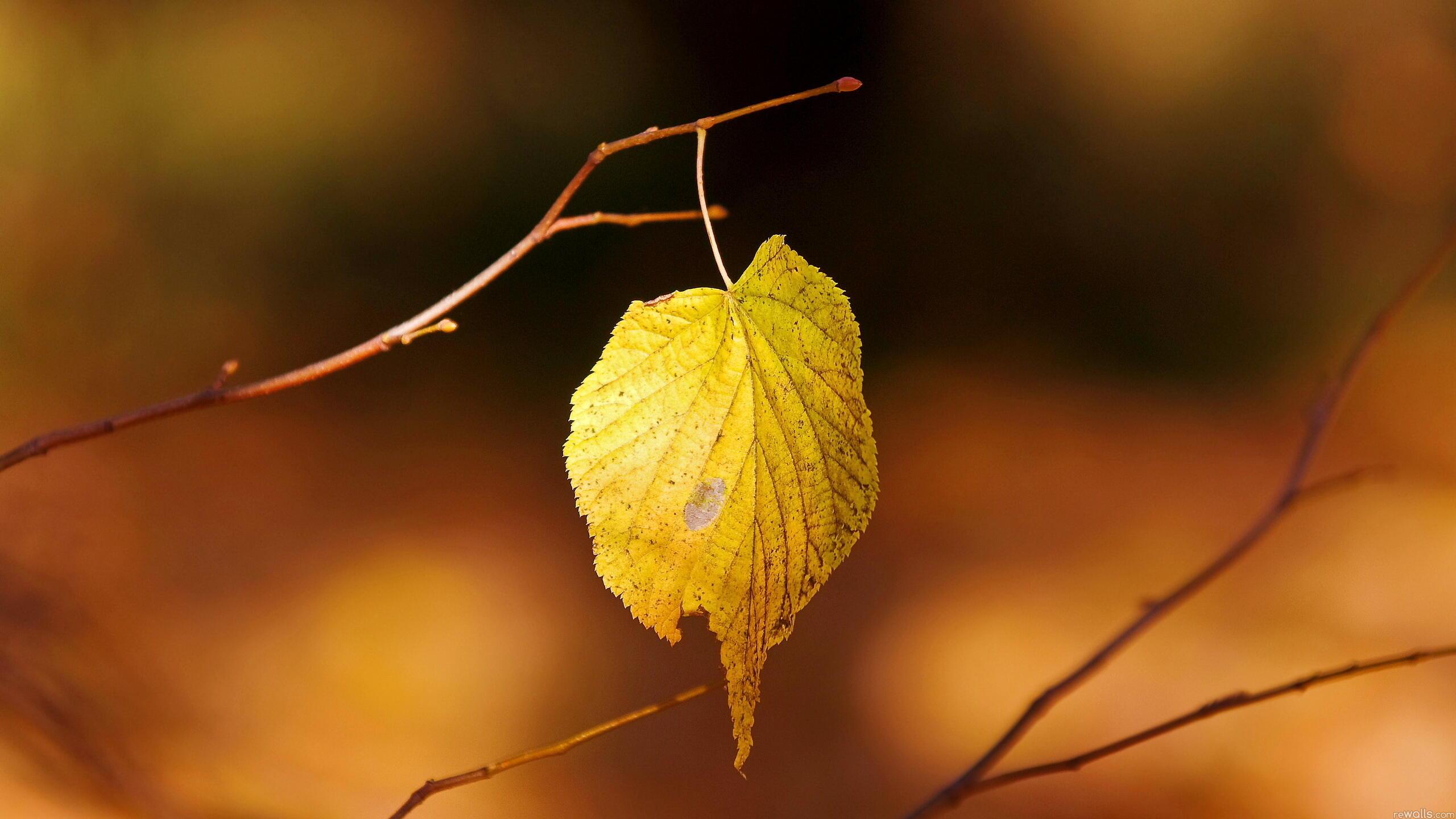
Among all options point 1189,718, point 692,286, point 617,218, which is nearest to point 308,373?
point 617,218

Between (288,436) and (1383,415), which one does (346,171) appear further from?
(1383,415)

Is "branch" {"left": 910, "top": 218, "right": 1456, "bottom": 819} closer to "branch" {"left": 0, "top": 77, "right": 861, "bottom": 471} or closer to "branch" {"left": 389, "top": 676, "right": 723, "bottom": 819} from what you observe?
"branch" {"left": 389, "top": 676, "right": 723, "bottom": 819}

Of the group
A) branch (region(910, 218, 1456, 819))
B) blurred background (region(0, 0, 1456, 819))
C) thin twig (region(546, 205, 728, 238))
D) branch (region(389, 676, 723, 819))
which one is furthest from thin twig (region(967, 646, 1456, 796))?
blurred background (region(0, 0, 1456, 819))

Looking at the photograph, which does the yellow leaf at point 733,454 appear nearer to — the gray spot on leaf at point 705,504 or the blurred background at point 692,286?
the gray spot on leaf at point 705,504

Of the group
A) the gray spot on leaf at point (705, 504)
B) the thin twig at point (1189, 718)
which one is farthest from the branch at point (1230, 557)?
the gray spot on leaf at point (705, 504)

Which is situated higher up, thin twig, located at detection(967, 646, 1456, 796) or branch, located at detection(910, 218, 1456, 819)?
branch, located at detection(910, 218, 1456, 819)

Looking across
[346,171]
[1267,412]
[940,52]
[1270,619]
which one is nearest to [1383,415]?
[1267,412]
